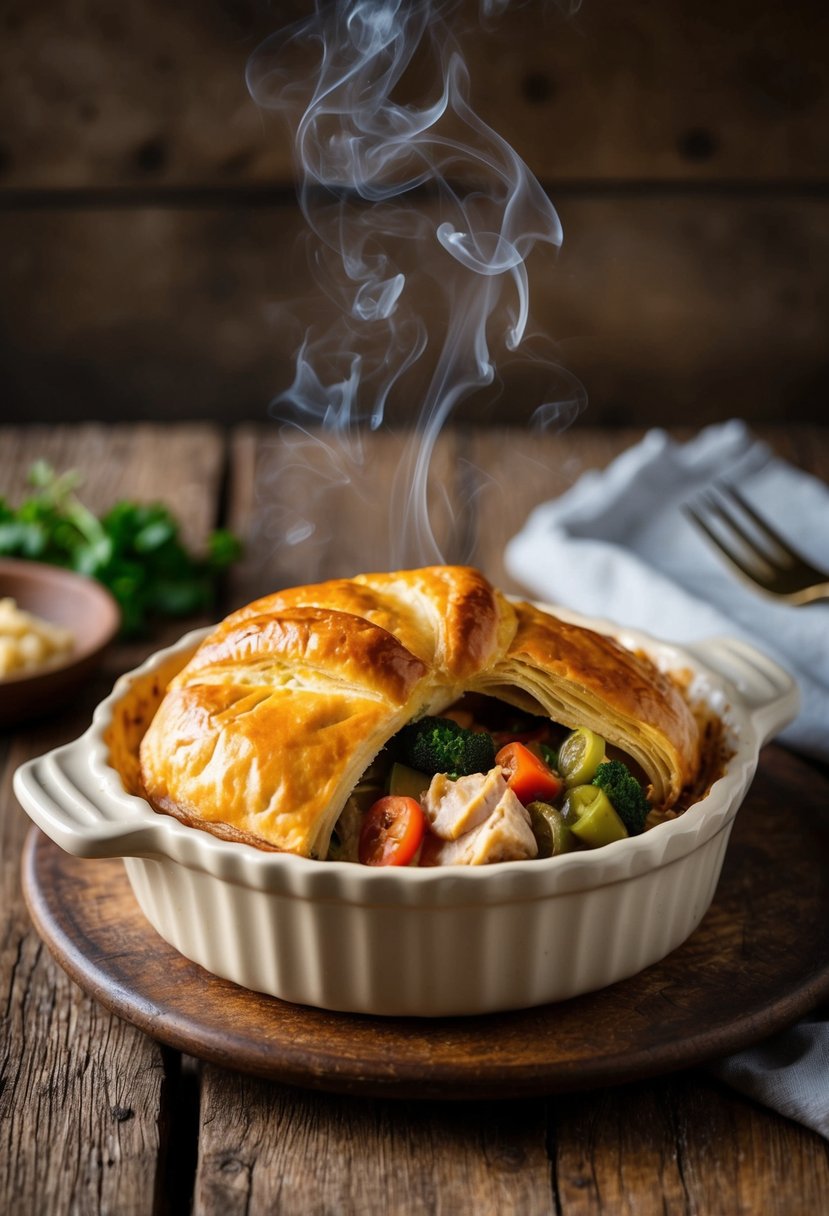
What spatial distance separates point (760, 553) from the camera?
4160mm

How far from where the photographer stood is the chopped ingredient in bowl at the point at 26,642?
358 centimetres

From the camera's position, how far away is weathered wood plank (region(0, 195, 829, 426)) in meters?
6.28

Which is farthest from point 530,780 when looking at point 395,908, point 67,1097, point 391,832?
point 67,1097

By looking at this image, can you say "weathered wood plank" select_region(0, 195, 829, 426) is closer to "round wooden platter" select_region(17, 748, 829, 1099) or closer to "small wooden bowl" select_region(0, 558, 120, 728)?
"small wooden bowl" select_region(0, 558, 120, 728)

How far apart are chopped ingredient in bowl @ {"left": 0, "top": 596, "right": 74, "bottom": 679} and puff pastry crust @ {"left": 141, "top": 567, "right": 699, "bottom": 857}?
1.04 meters

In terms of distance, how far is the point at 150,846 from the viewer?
2.33m

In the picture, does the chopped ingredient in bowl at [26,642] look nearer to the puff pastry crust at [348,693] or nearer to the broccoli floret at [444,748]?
the puff pastry crust at [348,693]

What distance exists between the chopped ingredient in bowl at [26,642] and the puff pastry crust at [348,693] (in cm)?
104

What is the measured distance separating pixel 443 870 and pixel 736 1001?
65 cm

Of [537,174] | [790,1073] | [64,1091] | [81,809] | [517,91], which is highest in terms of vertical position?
[517,91]

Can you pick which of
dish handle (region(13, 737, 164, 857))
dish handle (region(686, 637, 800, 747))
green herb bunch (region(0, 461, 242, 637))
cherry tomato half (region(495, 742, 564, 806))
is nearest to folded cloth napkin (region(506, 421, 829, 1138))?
dish handle (region(686, 637, 800, 747))

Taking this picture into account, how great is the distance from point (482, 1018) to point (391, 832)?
1.23 feet

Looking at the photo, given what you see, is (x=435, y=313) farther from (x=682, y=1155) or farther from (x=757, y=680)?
(x=682, y=1155)

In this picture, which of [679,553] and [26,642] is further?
[679,553]
